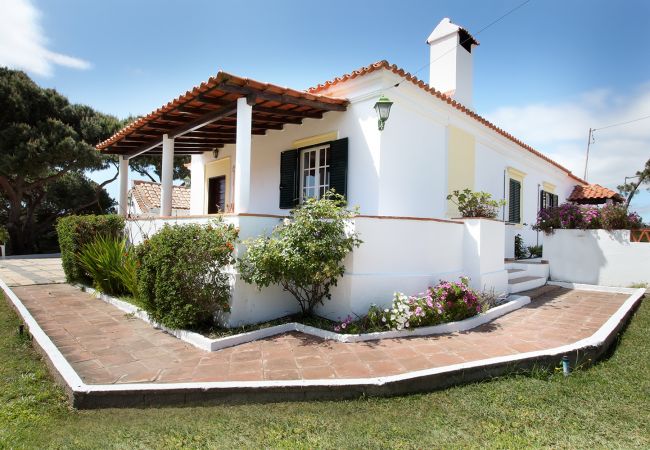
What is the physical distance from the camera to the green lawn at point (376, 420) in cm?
285

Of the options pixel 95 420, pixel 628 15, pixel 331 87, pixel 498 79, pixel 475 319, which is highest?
pixel 628 15

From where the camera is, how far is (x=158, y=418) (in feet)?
10.4

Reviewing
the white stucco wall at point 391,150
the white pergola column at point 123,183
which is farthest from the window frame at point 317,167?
the white pergola column at point 123,183

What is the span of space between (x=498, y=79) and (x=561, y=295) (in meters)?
5.12

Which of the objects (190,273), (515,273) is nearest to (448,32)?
(515,273)

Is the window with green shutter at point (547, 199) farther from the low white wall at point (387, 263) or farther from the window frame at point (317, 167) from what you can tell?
the window frame at point (317, 167)

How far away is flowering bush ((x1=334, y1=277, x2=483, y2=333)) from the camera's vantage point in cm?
535

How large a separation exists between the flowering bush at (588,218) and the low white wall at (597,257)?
16 cm

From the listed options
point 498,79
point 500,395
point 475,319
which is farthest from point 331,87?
point 500,395

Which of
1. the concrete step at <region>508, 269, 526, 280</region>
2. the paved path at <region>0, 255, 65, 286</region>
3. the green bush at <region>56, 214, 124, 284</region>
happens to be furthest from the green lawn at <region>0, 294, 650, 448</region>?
the paved path at <region>0, 255, 65, 286</region>

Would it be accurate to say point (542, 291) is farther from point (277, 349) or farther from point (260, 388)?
point (260, 388)

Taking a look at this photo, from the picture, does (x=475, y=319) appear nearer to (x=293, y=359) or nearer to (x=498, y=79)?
(x=293, y=359)

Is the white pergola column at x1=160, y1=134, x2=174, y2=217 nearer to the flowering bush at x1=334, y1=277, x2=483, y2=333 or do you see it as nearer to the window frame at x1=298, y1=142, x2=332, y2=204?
the window frame at x1=298, y1=142, x2=332, y2=204

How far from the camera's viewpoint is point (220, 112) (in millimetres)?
6648
